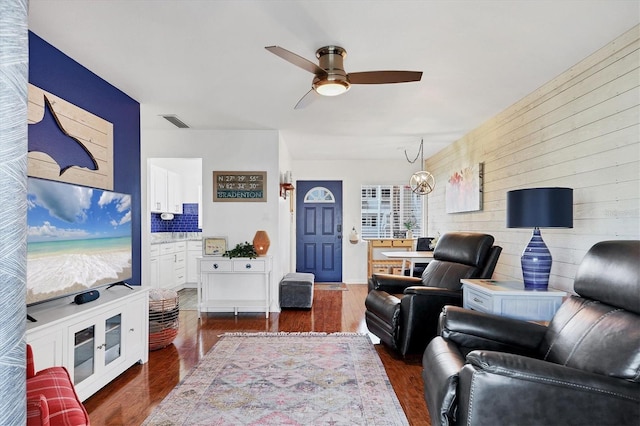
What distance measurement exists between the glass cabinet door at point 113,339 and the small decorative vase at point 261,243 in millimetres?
2116

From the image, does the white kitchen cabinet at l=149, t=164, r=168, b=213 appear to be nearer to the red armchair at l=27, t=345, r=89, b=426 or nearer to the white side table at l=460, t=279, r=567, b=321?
the red armchair at l=27, t=345, r=89, b=426

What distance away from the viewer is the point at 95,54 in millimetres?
2701

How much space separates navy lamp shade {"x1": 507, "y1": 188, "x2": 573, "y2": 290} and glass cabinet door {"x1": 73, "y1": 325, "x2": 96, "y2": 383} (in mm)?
2978

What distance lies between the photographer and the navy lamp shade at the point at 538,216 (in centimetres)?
254

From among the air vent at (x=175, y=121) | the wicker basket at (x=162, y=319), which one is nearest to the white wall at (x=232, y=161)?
the air vent at (x=175, y=121)

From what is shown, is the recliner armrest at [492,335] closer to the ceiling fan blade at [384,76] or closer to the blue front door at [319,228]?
the ceiling fan blade at [384,76]

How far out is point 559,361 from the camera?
177 cm

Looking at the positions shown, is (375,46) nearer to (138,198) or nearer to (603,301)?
(603,301)

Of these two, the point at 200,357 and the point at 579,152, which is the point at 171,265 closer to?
the point at 200,357

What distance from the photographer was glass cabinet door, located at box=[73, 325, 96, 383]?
227 cm

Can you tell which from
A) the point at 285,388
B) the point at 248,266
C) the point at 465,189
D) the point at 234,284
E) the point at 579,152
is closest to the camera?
the point at 285,388

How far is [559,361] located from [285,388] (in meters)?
1.68

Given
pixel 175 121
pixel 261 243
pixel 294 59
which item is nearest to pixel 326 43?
pixel 294 59

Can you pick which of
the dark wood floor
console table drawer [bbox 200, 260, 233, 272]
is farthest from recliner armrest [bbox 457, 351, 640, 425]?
console table drawer [bbox 200, 260, 233, 272]
